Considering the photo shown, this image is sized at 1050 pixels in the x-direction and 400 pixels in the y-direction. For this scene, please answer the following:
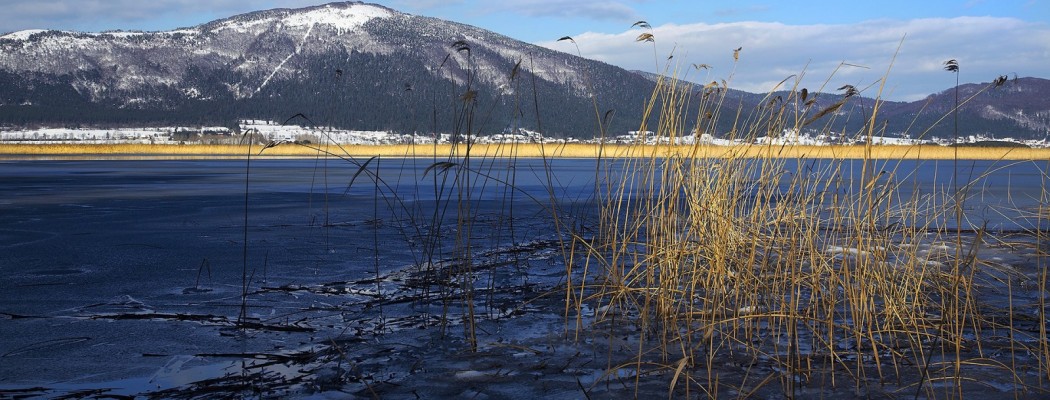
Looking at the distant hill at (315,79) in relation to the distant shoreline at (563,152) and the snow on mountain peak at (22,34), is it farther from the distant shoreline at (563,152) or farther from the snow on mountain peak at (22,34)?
the distant shoreline at (563,152)

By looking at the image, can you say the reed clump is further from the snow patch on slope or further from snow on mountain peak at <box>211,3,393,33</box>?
snow on mountain peak at <box>211,3,393,33</box>

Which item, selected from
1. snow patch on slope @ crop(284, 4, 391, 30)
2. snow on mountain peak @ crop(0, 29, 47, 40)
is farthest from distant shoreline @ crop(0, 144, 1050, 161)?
snow on mountain peak @ crop(0, 29, 47, 40)

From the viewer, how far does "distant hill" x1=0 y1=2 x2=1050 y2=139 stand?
366ft

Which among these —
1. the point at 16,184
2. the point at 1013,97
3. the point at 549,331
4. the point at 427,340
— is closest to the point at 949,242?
the point at 549,331

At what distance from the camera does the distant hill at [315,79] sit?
11150 centimetres

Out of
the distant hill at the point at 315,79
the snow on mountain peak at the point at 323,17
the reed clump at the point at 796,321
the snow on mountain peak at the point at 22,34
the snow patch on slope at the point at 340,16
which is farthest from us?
the snow on mountain peak at the point at 323,17

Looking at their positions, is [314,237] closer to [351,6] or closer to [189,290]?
[189,290]

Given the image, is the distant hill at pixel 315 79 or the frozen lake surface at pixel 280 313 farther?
the distant hill at pixel 315 79

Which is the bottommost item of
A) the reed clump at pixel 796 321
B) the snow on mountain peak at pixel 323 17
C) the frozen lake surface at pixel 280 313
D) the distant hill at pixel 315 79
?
the frozen lake surface at pixel 280 313

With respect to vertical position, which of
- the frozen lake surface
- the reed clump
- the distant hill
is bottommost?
the frozen lake surface

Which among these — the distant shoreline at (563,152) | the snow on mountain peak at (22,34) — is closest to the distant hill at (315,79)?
the snow on mountain peak at (22,34)

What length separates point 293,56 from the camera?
166 metres

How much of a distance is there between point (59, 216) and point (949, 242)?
8188 mm

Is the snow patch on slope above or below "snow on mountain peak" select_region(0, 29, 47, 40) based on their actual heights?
above
